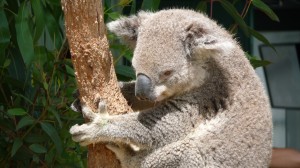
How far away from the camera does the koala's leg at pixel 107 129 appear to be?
2.76m

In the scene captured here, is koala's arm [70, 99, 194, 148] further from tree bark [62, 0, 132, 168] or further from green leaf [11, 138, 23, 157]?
green leaf [11, 138, 23, 157]

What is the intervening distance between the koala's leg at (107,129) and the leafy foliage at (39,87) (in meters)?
0.79

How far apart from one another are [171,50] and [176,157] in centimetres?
47

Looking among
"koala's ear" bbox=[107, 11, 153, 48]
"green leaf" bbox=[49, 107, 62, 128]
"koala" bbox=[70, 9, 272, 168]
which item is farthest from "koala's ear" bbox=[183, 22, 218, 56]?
"green leaf" bbox=[49, 107, 62, 128]

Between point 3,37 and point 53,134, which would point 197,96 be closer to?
point 53,134

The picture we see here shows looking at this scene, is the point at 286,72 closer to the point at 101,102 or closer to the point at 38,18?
the point at 38,18

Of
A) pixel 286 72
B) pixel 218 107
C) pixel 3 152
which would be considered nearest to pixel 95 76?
pixel 218 107

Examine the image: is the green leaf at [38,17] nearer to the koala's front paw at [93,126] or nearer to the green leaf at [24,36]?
the green leaf at [24,36]

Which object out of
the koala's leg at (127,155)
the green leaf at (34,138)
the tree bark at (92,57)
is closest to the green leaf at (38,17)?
the green leaf at (34,138)

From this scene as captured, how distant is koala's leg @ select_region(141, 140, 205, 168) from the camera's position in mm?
2895

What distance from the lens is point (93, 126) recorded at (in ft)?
9.12

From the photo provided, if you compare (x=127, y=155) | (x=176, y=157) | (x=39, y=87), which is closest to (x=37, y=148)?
(x=39, y=87)

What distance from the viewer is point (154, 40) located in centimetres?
285

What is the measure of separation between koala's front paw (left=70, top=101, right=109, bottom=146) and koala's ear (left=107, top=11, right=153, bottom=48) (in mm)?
445
